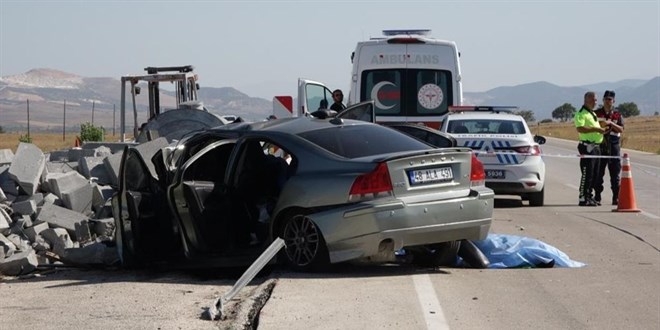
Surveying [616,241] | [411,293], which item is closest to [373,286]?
[411,293]

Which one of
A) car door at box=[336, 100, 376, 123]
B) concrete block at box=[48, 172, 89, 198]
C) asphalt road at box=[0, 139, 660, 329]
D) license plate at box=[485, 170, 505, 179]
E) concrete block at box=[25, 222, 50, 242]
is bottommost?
asphalt road at box=[0, 139, 660, 329]

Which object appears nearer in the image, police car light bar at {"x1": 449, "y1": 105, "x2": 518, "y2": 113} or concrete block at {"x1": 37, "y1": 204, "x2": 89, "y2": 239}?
concrete block at {"x1": 37, "y1": 204, "x2": 89, "y2": 239}

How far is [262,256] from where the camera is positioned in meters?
9.45

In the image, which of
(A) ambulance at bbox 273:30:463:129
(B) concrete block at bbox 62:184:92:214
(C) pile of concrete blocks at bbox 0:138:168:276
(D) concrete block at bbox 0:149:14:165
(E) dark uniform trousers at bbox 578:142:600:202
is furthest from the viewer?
(A) ambulance at bbox 273:30:463:129

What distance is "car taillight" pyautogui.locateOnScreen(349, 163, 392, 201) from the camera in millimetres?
9805

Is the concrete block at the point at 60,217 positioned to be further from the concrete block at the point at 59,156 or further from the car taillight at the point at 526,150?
the car taillight at the point at 526,150

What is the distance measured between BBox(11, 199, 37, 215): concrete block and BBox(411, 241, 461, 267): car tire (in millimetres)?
4974

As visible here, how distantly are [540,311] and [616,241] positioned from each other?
484cm

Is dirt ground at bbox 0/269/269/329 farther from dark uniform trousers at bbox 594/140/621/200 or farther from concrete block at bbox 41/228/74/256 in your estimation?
dark uniform trousers at bbox 594/140/621/200

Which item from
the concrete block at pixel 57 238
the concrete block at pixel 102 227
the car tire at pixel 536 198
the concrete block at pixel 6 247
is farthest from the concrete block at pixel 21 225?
the car tire at pixel 536 198

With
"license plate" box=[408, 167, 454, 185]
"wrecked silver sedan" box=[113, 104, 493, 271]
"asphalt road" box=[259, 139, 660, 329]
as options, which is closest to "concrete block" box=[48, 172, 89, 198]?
"wrecked silver sedan" box=[113, 104, 493, 271]

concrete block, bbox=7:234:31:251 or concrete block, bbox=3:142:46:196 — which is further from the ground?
concrete block, bbox=3:142:46:196

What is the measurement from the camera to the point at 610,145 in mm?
18875

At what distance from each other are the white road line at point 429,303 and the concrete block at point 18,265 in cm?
401
